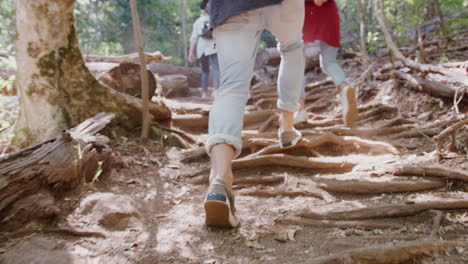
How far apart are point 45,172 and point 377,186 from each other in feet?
7.60

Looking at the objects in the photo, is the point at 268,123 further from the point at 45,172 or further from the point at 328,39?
the point at 45,172

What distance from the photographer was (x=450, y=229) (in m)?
1.60

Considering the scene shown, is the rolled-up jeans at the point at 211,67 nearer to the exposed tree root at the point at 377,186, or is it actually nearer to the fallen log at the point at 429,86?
the fallen log at the point at 429,86

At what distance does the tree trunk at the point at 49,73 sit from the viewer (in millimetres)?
3191

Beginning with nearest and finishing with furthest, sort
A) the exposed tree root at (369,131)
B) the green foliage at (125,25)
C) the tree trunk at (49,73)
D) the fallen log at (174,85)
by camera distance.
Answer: the tree trunk at (49,73) < the exposed tree root at (369,131) < the fallen log at (174,85) < the green foliage at (125,25)

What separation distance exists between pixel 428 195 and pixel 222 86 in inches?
61.8

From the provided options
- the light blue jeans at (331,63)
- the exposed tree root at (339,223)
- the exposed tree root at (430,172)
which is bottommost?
the exposed tree root at (339,223)

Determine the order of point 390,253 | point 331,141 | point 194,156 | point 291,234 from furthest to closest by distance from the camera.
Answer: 1. point 194,156
2. point 331,141
3. point 291,234
4. point 390,253

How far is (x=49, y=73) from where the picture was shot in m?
3.29

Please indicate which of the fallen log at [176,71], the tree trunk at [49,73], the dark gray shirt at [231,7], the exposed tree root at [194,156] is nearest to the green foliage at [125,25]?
the fallen log at [176,71]

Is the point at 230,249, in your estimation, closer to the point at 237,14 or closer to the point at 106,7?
the point at 237,14

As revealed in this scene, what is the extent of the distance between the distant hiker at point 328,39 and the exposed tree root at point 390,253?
2.93 m

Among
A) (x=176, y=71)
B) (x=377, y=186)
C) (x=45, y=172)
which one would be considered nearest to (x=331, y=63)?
(x=377, y=186)

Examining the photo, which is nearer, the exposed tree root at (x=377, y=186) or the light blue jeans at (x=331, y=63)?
the exposed tree root at (x=377, y=186)
